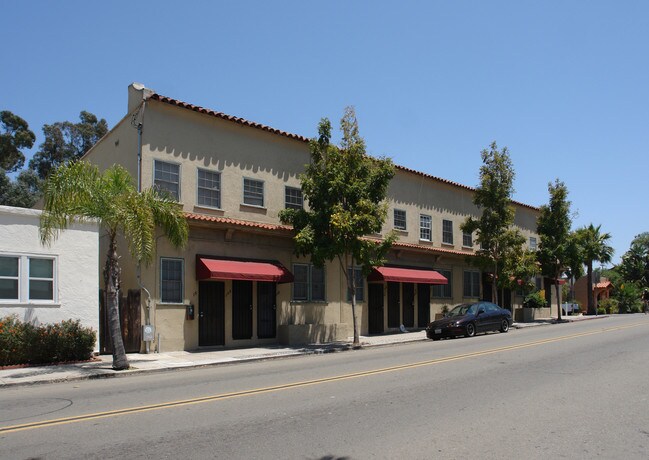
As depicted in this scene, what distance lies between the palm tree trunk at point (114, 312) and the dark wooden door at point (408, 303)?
1548cm

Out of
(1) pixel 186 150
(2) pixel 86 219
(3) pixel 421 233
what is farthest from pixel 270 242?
(3) pixel 421 233

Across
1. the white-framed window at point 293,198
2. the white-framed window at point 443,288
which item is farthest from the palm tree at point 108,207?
A: the white-framed window at point 443,288

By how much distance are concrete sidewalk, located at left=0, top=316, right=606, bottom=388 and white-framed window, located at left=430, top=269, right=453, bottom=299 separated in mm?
7066

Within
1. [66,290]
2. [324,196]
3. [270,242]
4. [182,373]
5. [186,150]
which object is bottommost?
[182,373]

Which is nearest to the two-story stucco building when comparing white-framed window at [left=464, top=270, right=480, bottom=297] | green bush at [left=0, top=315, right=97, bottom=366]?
green bush at [left=0, top=315, right=97, bottom=366]

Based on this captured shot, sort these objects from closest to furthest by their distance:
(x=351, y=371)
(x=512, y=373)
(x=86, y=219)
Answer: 1. (x=512, y=373)
2. (x=351, y=371)
3. (x=86, y=219)

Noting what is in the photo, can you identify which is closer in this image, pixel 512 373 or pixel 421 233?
pixel 512 373

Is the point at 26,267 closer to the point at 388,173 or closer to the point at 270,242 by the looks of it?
the point at 270,242

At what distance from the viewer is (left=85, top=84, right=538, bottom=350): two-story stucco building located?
18203 millimetres

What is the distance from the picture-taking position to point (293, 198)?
22.3 metres

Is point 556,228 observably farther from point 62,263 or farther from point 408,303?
point 62,263

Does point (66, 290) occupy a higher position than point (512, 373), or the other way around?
point (66, 290)

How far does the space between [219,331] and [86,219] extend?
5689 mm

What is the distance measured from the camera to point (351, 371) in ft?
41.5
